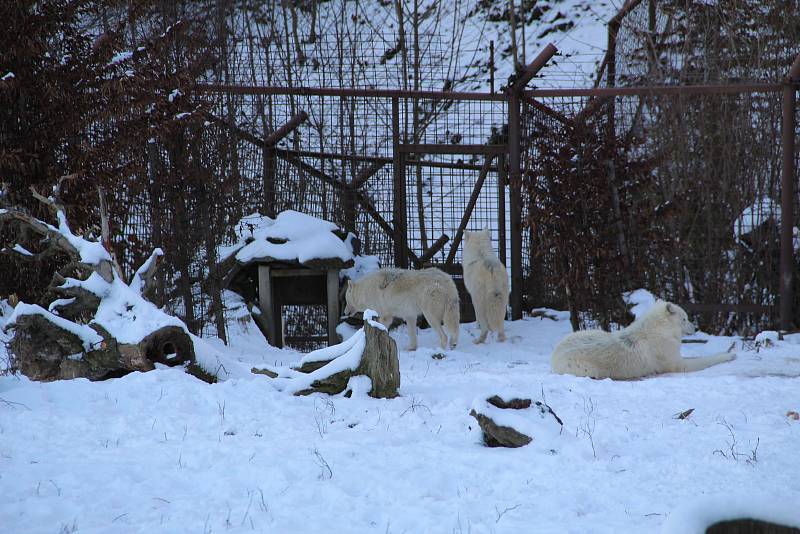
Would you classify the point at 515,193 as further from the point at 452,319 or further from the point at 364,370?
the point at 364,370

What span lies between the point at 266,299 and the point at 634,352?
515 centimetres

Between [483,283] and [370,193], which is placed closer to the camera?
[483,283]

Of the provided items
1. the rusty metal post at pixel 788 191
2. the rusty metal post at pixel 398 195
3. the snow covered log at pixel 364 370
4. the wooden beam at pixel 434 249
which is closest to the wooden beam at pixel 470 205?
the wooden beam at pixel 434 249

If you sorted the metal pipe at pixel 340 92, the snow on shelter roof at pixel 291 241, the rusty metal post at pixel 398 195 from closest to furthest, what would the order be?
the snow on shelter roof at pixel 291 241
the metal pipe at pixel 340 92
the rusty metal post at pixel 398 195

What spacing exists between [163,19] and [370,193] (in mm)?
3702

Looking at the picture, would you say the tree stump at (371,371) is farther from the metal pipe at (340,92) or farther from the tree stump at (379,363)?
the metal pipe at (340,92)

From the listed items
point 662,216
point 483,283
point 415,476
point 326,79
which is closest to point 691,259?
point 662,216

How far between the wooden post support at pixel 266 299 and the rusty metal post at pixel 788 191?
661 cm

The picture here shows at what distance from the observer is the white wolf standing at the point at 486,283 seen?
9711mm

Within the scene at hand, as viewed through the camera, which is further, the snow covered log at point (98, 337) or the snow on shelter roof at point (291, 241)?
the snow on shelter roof at point (291, 241)

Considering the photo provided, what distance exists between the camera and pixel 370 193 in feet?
35.7

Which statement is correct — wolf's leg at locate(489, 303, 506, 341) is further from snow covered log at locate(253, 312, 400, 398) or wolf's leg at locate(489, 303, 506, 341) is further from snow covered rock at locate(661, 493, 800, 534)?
snow covered rock at locate(661, 493, 800, 534)

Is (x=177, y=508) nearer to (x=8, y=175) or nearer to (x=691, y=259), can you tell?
(x=8, y=175)

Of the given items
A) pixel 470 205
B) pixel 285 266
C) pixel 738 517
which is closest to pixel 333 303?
pixel 285 266
